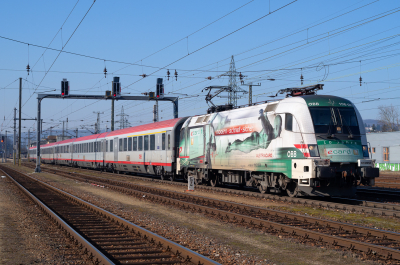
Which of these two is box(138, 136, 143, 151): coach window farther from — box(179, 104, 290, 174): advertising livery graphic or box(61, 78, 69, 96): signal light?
box(61, 78, 69, 96): signal light

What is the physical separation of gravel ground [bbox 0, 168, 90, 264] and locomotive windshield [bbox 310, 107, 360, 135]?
8.88 metres

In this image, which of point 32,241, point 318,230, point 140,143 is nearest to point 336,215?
point 318,230

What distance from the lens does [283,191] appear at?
1648 centimetres

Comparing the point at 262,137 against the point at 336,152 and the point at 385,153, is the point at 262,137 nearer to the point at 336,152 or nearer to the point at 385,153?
the point at 336,152

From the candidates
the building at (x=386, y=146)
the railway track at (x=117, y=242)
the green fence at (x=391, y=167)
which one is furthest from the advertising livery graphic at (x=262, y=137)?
the building at (x=386, y=146)

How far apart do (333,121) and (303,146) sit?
56.7 inches

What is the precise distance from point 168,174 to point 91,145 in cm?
1915

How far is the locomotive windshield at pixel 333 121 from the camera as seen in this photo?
1373cm

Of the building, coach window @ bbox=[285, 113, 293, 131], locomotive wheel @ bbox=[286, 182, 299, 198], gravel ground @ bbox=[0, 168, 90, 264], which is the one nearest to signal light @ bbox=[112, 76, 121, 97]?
gravel ground @ bbox=[0, 168, 90, 264]

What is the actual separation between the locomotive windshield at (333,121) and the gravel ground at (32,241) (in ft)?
29.1

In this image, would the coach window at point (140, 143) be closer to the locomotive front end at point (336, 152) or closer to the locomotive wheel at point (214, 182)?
the locomotive wheel at point (214, 182)

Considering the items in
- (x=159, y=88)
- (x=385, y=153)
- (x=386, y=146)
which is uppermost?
(x=159, y=88)

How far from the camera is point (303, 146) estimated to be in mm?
13562

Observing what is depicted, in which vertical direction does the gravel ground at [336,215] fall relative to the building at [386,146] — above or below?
below
